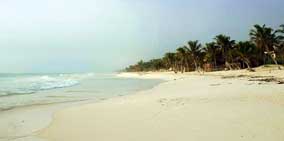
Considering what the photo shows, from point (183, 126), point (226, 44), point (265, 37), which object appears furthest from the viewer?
point (226, 44)

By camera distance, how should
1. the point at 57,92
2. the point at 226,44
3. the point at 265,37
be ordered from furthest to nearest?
the point at 226,44 → the point at 265,37 → the point at 57,92

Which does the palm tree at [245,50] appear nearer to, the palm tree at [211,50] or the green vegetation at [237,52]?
the green vegetation at [237,52]

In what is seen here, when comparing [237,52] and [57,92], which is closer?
[57,92]

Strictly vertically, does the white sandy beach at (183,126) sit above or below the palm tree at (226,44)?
below

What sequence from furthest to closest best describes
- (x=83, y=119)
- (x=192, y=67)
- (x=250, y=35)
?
(x=192, y=67) < (x=250, y=35) < (x=83, y=119)

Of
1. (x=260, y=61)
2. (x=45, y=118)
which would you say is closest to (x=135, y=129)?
(x=45, y=118)

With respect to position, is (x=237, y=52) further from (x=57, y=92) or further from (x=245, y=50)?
(x=57, y=92)

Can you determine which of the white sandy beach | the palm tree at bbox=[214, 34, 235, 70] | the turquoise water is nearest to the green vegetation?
the palm tree at bbox=[214, 34, 235, 70]

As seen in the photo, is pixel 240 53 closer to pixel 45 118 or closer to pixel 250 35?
pixel 250 35

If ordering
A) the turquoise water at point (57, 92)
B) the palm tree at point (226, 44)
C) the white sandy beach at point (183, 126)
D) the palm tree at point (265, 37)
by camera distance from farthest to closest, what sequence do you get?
1. the palm tree at point (226, 44)
2. the palm tree at point (265, 37)
3. the turquoise water at point (57, 92)
4. the white sandy beach at point (183, 126)

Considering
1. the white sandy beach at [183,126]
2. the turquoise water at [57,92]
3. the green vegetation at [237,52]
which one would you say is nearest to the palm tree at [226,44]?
the green vegetation at [237,52]

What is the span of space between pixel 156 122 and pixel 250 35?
51342 mm

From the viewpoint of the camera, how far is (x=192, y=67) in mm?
99188

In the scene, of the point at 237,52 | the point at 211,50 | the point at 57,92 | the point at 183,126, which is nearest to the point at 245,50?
the point at 237,52
